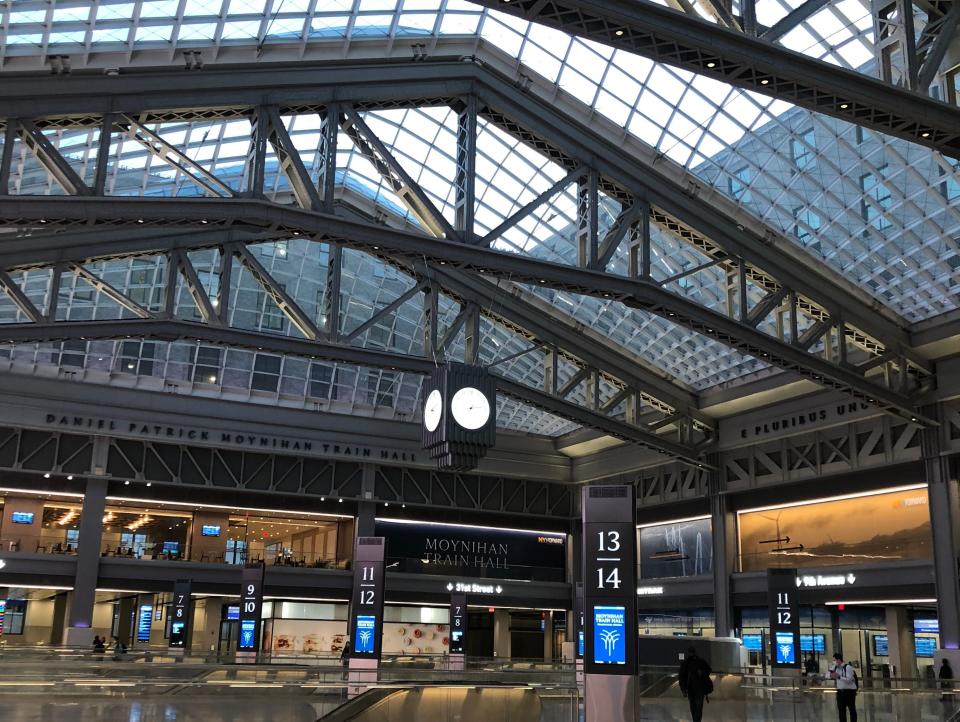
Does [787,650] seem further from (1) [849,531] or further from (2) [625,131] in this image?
(2) [625,131]

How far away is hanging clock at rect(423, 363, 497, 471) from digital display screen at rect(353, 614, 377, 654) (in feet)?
31.5

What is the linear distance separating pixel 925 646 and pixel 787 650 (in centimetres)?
1452

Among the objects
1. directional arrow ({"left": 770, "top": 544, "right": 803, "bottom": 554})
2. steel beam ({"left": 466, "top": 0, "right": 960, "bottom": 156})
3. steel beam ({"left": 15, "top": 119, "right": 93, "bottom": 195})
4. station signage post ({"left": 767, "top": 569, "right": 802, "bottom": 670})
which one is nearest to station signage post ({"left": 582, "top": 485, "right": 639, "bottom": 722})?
steel beam ({"left": 466, "top": 0, "right": 960, "bottom": 156})

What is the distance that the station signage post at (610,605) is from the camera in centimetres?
1694

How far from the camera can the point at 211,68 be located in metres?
23.2

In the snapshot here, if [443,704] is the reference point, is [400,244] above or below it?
above

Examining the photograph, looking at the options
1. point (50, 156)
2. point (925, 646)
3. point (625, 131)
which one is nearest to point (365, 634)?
point (625, 131)

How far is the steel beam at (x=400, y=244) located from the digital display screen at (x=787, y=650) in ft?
31.2

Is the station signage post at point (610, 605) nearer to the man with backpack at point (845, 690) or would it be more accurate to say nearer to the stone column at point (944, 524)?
the man with backpack at point (845, 690)

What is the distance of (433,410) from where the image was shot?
27.2 meters

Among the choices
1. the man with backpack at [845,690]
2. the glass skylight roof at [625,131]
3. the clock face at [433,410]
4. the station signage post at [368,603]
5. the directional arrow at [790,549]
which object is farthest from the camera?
the directional arrow at [790,549]

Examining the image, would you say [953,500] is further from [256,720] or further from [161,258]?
[161,258]

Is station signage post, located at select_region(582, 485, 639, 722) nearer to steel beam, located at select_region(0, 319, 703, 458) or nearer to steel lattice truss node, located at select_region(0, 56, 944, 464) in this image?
steel lattice truss node, located at select_region(0, 56, 944, 464)

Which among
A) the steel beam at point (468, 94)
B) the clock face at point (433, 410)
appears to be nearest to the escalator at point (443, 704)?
the clock face at point (433, 410)
